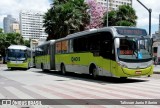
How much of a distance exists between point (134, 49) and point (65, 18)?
2720 centimetres

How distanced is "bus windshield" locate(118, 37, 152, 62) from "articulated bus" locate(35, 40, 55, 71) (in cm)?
1280

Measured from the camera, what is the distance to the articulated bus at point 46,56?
98.0 feet

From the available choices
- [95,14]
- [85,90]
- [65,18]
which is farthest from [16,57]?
[85,90]

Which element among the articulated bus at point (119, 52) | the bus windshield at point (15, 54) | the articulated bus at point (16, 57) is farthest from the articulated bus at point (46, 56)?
the articulated bus at point (119, 52)

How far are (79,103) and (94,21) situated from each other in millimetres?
42138

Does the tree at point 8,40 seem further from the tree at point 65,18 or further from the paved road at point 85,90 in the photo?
the paved road at point 85,90

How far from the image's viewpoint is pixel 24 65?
124 feet

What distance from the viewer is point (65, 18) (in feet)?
144

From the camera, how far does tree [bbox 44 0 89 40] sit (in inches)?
1729

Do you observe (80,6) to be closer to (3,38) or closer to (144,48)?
(144,48)

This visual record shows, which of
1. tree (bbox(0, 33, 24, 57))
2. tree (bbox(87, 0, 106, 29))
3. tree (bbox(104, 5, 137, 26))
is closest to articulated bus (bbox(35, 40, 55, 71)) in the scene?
tree (bbox(87, 0, 106, 29))

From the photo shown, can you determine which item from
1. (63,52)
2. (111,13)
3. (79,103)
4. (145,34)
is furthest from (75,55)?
(111,13)

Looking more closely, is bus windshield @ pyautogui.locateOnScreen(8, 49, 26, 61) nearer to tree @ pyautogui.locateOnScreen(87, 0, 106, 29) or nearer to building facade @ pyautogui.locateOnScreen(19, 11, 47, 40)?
tree @ pyautogui.locateOnScreen(87, 0, 106, 29)

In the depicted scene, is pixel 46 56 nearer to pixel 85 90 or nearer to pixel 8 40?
pixel 85 90
